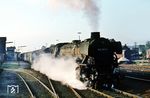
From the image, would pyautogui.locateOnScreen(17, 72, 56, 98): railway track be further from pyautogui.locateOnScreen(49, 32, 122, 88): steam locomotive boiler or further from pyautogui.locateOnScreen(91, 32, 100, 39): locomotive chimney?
pyautogui.locateOnScreen(91, 32, 100, 39): locomotive chimney

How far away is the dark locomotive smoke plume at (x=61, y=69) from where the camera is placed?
24.8 m

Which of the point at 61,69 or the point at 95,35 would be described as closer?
the point at 95,35

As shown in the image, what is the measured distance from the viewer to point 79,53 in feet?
78.6

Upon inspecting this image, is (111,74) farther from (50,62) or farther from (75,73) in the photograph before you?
(50,62)

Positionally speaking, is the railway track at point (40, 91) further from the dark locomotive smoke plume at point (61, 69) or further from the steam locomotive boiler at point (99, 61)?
the steam locomotive boiler at point (99, 61)

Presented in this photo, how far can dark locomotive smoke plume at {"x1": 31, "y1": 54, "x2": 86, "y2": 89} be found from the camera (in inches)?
974

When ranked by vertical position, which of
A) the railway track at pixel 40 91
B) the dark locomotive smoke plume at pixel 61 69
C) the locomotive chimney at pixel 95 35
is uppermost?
the locomotive chimney at pixel 95 35

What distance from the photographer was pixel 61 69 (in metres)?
30.0

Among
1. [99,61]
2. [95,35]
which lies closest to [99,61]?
[99,61]

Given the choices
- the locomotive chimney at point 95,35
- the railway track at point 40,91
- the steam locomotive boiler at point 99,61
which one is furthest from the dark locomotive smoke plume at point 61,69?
the locomotive chimney at point 95,35

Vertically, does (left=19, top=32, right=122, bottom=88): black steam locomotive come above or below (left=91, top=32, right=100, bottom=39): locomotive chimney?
below

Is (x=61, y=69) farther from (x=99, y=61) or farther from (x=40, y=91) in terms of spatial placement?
(x=99, y=61)

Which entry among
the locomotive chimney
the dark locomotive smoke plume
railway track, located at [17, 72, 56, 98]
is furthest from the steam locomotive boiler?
railway track, located at [17, 72, 56, 98]

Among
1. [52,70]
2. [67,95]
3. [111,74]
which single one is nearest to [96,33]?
[111,74]
